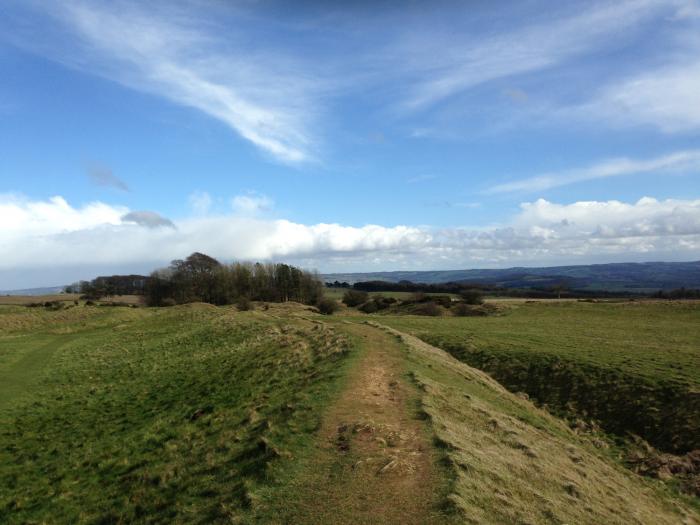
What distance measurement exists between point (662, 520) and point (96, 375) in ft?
107

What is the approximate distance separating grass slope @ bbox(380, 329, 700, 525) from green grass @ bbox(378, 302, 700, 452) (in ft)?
13.7

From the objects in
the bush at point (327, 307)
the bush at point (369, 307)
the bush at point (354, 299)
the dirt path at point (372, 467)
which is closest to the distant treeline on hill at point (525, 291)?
the bush at point (354, 299)

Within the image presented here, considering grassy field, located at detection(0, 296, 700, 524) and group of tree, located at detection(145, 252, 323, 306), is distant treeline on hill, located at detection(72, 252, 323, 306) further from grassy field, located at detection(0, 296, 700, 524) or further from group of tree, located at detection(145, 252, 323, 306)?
grassy field, located at detection(0, 296, 700, 524)

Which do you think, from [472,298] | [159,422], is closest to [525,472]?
[159,422]

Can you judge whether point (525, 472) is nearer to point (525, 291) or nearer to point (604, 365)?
point (604, 365)

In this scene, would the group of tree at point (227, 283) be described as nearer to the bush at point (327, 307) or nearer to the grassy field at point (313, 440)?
the bush at point (327, 307)

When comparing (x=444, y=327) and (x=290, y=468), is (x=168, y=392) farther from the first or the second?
(x=444, y=327)

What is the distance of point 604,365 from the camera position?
26.6 m

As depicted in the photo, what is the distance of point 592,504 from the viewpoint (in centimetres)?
1073

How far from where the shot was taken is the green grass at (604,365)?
66.9 feet

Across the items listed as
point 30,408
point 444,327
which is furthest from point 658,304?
point 30,408

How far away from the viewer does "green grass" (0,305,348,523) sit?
11.4m

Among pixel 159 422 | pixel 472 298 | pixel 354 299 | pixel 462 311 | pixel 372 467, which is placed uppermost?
pixel 372 467

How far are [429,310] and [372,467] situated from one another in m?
61.5
